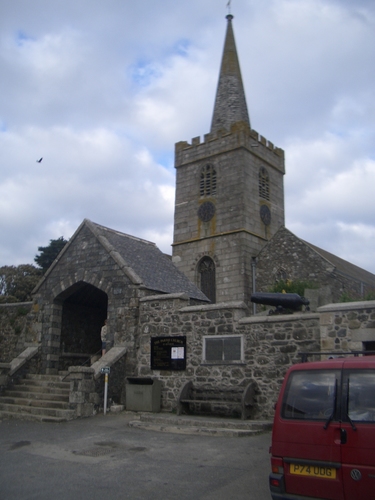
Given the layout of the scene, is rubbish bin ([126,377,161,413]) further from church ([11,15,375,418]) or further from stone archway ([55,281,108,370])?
stone archway ([55,281,108,370])

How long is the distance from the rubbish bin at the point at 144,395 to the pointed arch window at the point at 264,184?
76.8ft

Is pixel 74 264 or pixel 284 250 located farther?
pixel 284 250

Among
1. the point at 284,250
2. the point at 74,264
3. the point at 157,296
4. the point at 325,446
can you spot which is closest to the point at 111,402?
the point at 157,296

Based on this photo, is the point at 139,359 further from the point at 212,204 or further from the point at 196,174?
the point at 196,174

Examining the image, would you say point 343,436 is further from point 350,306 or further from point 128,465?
point 350,306

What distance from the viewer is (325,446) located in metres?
4.88

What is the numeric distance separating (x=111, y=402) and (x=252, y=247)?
20287 millimetres

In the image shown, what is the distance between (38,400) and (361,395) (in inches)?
429

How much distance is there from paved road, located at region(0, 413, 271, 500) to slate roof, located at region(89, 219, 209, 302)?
5665 mm

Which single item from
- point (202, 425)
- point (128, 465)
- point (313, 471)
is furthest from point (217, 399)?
point (313, 471)

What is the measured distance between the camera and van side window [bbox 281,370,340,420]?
5.09 metres

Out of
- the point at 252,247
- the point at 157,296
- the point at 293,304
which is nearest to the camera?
the point at 293,304

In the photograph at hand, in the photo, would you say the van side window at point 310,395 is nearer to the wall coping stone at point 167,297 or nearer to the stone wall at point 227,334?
the stone wall at point 227,334

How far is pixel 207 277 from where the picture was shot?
1308 inches
